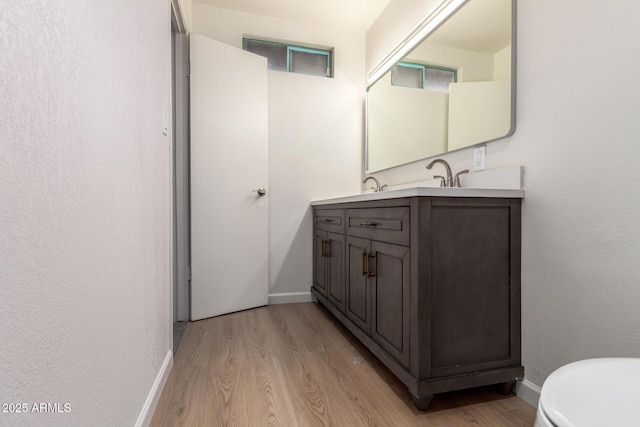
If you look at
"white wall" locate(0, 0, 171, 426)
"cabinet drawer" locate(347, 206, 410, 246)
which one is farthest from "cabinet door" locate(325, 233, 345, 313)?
"white wall" locate(0, 0, 171, 426)

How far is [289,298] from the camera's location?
9.20 ft

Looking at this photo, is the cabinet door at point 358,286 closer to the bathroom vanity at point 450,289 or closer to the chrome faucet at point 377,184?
the bathroom vanity at point 450,289

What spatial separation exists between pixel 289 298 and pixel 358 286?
113 centimetres

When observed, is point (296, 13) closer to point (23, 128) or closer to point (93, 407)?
point (23, 128)

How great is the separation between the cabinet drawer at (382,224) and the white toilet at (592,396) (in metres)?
0.75

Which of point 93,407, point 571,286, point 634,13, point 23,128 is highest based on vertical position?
point 634,13

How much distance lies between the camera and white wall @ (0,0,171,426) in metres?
0.49

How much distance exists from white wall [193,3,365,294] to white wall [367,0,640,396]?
1.64 metres

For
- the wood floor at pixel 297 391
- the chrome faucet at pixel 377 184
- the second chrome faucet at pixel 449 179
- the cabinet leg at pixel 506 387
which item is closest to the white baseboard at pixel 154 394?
the wood floor at pixel 297 391

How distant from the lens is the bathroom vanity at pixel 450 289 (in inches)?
49.9

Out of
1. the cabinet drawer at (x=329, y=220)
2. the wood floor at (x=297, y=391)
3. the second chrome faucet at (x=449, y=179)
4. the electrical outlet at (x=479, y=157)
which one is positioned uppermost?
the electrical outlet at (x=479, y=157)

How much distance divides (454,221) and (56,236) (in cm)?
125

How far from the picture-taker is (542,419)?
Answer: 55 centimetres

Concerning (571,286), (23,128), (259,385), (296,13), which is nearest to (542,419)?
(571,286)
